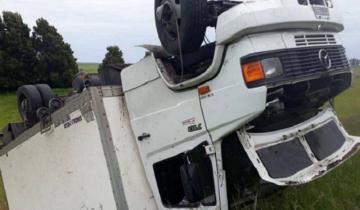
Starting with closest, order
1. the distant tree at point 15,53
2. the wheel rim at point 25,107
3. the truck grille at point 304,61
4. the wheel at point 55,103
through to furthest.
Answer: the truck grille at point 304,61, the wheel at point 55,103, the wheel rim at point 25,107, the distant tree at point 15,53

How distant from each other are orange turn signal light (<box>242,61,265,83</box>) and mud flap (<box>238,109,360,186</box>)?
43cm

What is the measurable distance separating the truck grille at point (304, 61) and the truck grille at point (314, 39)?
47 mm

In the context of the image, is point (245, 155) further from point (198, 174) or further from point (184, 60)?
point (184, 60)

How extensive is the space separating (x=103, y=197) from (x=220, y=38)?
5.66 feet

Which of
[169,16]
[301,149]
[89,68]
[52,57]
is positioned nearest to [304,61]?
[301,149]

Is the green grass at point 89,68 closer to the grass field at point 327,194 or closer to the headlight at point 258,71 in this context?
the headlight at point 258,71

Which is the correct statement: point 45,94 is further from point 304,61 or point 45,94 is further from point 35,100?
point 304,61

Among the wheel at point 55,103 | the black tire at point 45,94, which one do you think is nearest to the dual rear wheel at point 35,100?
the black tire at point 45,94

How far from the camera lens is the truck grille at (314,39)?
3430mm

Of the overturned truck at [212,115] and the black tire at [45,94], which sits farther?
the black tire at [45,94]

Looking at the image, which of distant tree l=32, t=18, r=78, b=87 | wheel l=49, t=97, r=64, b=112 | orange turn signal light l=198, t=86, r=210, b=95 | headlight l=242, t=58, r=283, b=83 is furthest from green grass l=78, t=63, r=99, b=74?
distant tree l=32, t=18, r=78, b=87

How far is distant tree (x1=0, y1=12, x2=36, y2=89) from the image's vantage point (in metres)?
39.5

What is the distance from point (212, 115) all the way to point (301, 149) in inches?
32.5

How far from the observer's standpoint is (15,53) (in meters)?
40.7
